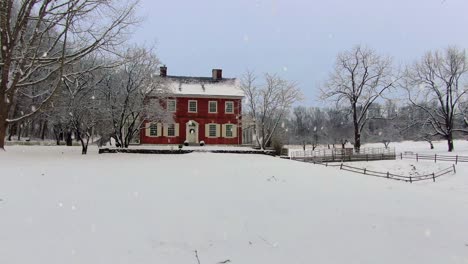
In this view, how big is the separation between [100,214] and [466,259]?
6.14 m

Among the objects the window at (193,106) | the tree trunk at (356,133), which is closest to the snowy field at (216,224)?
the window at (193,106)

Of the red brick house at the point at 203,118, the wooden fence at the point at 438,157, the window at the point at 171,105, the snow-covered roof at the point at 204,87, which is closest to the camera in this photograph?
the wooden fence at the point at 438,157

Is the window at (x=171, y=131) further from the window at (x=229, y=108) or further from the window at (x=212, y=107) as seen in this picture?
the window at (x=229, y=108)

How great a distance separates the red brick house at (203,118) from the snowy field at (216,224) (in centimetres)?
2977

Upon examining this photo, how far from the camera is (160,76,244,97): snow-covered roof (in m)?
41.0

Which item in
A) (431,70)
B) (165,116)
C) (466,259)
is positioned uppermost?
(431,70)

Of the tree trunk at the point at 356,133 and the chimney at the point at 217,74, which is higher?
the chimney at the point at 217,74

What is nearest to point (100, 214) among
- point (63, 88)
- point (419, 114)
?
point (63, 88)

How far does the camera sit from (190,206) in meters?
7.82

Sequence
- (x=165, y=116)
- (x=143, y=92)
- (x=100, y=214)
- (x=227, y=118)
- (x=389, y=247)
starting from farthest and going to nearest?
(x=227, y=118) → (x=165, y=116) → (x=143, y=92) → (x=100, y=214) → (x=389, y=247)

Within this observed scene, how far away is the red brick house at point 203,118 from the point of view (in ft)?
133

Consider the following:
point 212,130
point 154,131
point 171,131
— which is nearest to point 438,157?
point 212,130

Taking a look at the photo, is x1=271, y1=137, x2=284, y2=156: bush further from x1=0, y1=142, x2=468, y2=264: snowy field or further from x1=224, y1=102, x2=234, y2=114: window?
x1=0, y1=142, x2=468, y2=264: snowy field

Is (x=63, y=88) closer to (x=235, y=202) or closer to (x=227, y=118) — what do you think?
(x=227, y=118)
